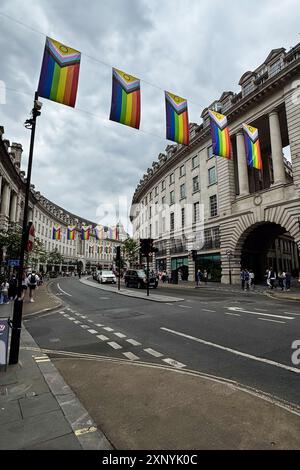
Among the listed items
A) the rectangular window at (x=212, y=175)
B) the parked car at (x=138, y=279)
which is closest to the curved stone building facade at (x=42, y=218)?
the parked car at (x=138, y=279)

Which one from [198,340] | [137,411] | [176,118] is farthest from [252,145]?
[137,411]

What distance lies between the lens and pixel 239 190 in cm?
3112

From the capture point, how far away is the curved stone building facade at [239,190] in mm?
24578

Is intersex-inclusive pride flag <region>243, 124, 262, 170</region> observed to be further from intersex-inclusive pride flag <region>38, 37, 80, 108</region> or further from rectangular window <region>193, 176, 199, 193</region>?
intersex-inclusive pride flag <region>38, 37, 80, 108</region>

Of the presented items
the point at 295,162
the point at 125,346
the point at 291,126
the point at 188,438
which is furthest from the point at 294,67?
the point at 188,438

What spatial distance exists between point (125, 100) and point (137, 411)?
1116 centimetres

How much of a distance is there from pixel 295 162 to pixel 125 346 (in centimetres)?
2381

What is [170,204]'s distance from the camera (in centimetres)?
→ 4372

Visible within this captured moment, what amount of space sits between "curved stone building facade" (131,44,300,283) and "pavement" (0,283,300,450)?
22628mm

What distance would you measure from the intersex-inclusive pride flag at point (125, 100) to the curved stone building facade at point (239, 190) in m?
18.3

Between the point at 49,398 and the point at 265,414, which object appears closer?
the point at 265,414

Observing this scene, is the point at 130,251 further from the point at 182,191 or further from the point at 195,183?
the point at 195,183

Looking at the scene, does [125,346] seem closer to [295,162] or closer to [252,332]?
[252,332]

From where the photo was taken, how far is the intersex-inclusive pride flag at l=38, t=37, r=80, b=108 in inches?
368
